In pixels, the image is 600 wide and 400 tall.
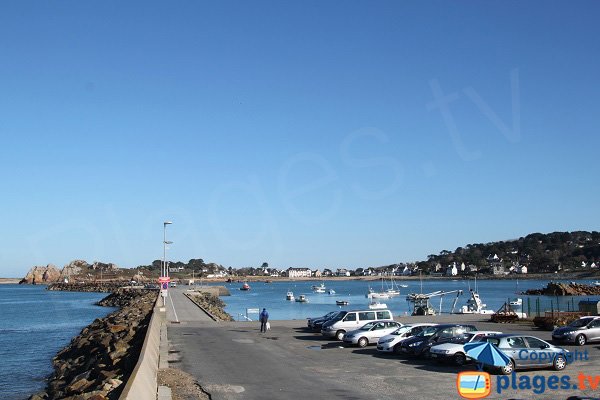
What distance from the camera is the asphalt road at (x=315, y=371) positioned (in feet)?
63.9

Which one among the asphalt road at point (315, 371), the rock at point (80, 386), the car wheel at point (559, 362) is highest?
the car wheel at point (559, 362)

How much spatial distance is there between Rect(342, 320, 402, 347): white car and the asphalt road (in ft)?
2.50

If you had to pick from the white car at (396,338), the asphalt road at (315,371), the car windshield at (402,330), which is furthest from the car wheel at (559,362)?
the car windshield at (402,330)

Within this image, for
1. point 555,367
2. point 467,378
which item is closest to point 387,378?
point 467,378

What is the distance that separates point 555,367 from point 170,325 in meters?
31.9

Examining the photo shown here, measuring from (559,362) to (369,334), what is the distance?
11810 millimetres

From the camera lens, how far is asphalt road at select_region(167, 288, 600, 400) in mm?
19469

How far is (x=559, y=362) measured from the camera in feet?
77.8

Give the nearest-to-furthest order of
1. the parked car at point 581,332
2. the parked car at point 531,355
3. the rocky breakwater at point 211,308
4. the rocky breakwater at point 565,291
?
the parked car at point 531,355, the parked car at point 581,332, the rocky breakwater at point 211,308, the rocky breakwater at point 565,291

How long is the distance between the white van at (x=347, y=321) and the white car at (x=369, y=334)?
291 cm

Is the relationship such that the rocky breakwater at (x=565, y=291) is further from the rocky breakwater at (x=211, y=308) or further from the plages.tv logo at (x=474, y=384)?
the plages.tv logo at (x=474, y=384)

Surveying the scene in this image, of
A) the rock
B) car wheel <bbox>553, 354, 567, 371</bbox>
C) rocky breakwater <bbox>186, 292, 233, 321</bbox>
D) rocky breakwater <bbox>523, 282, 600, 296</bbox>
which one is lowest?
rocky breakwater <bbox>523, 282, 600, 296</bbox>

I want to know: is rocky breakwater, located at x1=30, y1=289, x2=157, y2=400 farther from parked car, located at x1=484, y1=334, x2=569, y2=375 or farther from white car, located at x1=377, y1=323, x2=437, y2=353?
parked car, located at x1=484, y1=334, x2=569, y2=375

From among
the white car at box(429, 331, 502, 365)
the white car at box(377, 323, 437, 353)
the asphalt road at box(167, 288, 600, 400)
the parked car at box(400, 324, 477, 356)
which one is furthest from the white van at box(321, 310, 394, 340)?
the white car at box(429, 331, 502, 365)
